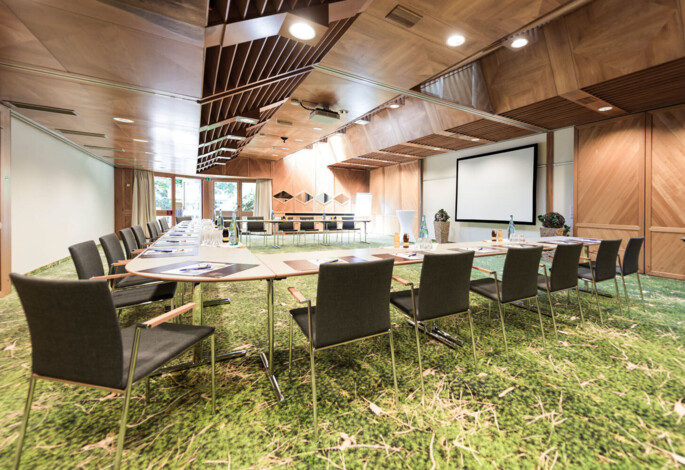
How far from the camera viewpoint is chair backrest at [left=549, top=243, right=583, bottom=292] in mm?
2688

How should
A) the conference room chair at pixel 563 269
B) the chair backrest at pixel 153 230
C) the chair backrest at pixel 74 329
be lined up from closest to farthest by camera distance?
the chair backrest at pixel 74 329 < the conference room chair at pixel 563 269 < the chair backrest at pixel 153 230

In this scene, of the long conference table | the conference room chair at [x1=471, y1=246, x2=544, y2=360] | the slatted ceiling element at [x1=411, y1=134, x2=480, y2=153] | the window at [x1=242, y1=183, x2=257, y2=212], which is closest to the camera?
the long conference table

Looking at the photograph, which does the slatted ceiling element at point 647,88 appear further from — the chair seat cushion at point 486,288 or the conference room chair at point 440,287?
the conference room chair at point 440,287

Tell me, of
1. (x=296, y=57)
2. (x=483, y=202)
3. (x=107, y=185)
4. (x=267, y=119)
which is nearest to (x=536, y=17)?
(x=296, y=57)

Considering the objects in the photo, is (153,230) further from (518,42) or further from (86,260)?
(518,42)

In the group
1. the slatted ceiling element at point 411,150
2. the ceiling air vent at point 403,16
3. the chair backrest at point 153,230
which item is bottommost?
the chair backrest at point 153,230

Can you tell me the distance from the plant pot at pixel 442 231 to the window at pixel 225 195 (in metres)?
8.92

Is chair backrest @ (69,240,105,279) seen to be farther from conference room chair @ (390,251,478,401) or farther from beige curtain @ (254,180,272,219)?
beige curtain @ (254,180,272,219)

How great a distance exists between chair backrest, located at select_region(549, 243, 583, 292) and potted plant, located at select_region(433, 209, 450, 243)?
657 centimetres

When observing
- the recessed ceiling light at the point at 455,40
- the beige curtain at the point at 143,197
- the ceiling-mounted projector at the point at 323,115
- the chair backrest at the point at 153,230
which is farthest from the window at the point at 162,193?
the recessed ceiling light at the point at 455,40

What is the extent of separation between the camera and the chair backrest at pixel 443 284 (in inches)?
78.0

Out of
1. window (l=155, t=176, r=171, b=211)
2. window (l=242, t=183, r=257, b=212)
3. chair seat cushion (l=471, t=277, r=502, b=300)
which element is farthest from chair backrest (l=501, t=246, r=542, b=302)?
window (l=155, t=176, r=171, b=211)

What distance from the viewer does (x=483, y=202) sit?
8.66 metres

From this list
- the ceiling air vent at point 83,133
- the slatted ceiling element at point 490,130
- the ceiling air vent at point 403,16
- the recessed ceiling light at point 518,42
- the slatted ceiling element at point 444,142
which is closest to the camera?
the ceiling air vent at point 403,16
